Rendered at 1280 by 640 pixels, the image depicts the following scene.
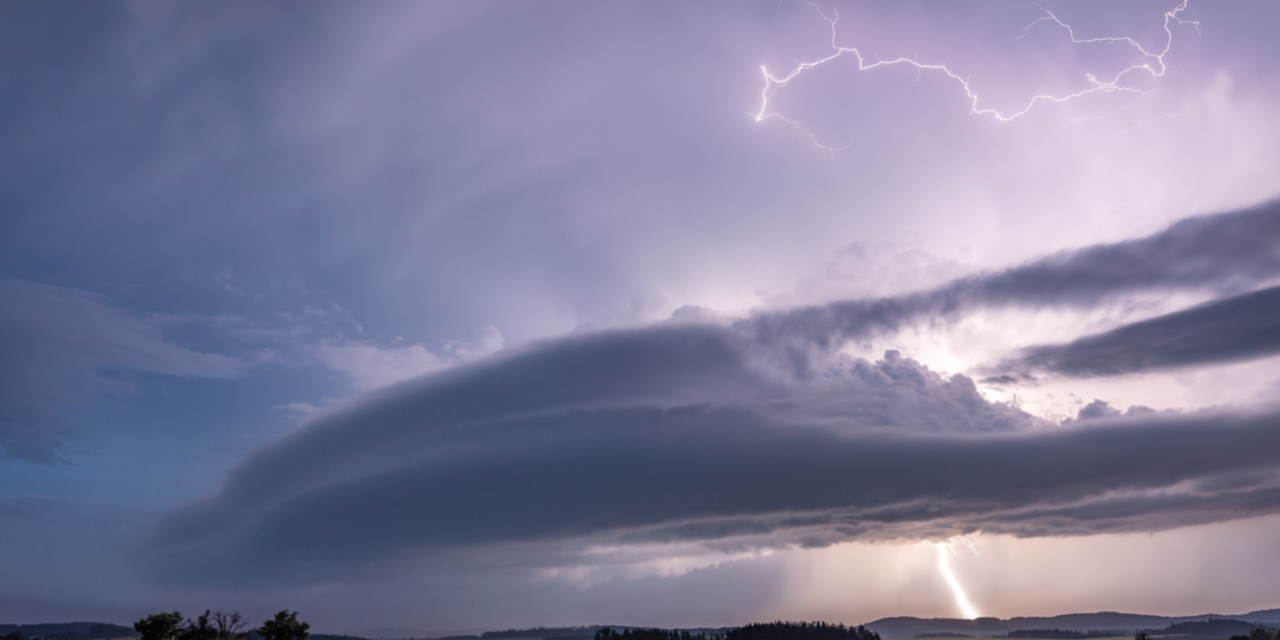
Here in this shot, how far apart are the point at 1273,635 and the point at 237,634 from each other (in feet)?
772

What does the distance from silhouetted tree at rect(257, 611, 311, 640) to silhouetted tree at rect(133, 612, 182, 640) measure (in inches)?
655

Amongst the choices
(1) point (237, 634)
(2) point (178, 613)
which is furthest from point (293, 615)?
(2) point (178, 613)

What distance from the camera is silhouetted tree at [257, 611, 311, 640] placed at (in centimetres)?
12212

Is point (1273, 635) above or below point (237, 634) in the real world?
below

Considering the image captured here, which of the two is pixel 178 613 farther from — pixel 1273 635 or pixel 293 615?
pixel 1273 635

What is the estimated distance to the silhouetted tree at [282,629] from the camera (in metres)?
122

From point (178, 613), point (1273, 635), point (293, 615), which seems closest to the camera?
point (178, 613)

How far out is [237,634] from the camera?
116m

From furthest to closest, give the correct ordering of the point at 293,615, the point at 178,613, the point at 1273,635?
the point at 1273,635 < the point at 293,615 < the point at 178,613

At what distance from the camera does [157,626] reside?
347 ft

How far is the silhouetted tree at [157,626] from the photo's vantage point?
105 m

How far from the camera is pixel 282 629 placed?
122562 millimetres

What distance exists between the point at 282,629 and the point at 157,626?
68.9 ft

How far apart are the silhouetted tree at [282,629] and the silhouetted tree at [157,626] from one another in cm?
1664
